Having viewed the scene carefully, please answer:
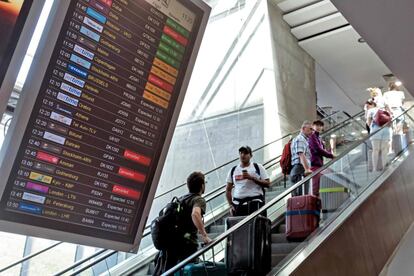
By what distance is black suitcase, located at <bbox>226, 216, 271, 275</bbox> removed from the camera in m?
4.77

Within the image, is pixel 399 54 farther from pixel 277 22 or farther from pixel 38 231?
pixel 277 22

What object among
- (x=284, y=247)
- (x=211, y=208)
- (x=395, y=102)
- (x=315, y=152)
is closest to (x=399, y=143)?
(x=395, y=102)

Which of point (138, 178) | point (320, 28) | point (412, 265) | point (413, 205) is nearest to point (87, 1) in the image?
point (138, 178)

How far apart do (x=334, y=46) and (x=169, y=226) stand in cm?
1242

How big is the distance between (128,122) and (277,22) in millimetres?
12164

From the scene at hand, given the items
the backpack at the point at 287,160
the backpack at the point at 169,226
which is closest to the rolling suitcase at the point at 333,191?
the backpack at the point at 287,160

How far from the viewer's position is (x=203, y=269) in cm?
426

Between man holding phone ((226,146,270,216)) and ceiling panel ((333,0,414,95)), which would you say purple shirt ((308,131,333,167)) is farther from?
ceiling panel ((333,0,414,95))

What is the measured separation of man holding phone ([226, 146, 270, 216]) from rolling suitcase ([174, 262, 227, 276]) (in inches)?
59.5

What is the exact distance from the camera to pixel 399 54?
18.9 ft

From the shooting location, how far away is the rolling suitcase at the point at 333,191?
6168 mm

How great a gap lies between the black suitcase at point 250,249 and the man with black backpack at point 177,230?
2.37 feet

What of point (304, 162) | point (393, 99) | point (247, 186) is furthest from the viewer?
point (393, 99)

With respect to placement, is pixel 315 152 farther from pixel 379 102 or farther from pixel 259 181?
pixel 379 102
